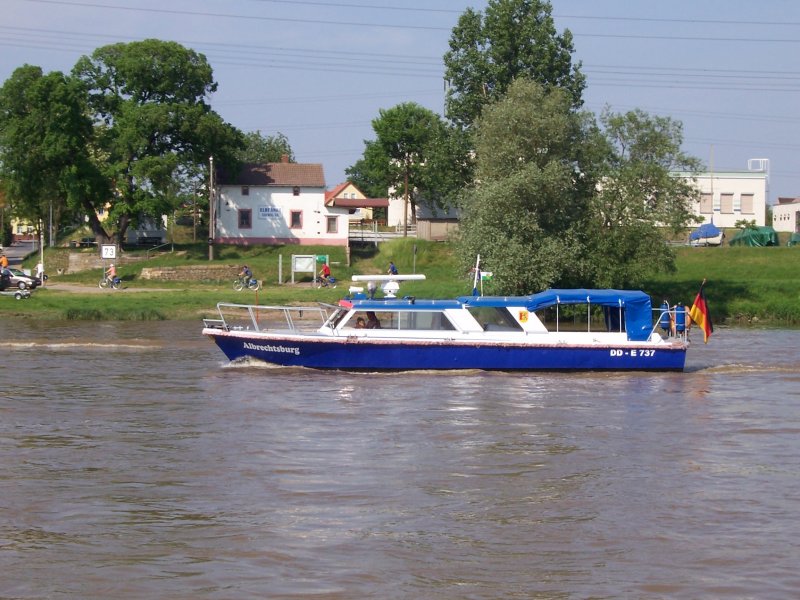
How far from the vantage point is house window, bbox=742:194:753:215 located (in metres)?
79.0

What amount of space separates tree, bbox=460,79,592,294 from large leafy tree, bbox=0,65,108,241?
23662 millimetres

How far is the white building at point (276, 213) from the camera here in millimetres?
66062

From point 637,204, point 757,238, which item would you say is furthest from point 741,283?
point 757,238

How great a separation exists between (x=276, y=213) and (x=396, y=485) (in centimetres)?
5267

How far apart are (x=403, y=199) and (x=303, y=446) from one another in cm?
6659

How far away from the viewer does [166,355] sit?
2991cm

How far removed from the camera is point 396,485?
49.8ft

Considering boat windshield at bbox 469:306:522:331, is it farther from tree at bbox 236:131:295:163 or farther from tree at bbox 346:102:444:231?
tree at bbox 236:131:295:163

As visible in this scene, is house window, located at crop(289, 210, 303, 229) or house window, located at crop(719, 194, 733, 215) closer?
house window, located at crop(289, 210, 303, 229)

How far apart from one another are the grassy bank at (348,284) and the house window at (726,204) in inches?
808

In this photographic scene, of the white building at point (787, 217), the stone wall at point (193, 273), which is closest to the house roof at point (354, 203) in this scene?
the stone wall at point (193, 273)

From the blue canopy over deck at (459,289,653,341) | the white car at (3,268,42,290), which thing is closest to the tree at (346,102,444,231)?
the white car at (3,268,42,290)

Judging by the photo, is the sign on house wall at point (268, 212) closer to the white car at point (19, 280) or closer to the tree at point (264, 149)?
the white car at point (19, 280)

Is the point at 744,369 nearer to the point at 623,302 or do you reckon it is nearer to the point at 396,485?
the point at 623,302
